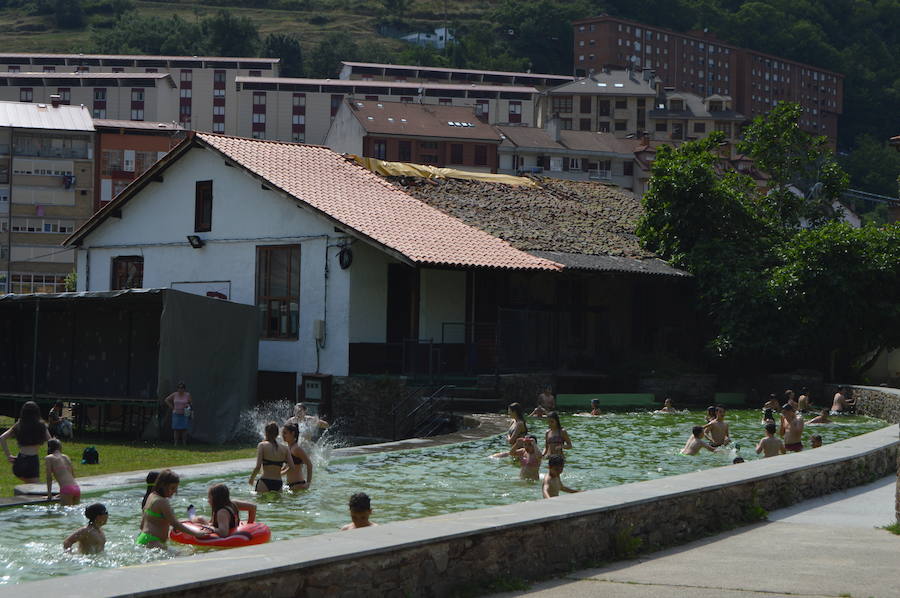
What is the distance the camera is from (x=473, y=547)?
8.55 meters

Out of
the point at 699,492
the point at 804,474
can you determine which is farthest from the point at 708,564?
the point at 804,474

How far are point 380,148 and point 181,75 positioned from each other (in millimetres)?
48765

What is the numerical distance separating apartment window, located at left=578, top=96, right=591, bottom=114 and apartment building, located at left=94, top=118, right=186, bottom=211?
53.6 m

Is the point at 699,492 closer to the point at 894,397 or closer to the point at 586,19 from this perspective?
the point at 894,397

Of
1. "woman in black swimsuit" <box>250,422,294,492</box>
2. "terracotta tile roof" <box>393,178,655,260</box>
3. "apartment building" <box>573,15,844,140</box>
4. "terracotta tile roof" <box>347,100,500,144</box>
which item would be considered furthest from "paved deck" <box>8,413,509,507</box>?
"apartment building" <box>573,15,844,140</box>

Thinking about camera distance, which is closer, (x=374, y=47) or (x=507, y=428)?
(x=507, y=428)

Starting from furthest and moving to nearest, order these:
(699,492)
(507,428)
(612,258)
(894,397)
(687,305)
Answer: (687,305), (612,258), (894,397), (507,428), (699,492)

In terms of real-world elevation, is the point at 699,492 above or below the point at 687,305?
below

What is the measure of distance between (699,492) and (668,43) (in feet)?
525

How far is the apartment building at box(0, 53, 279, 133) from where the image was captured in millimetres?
128375

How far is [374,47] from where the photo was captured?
178 metres

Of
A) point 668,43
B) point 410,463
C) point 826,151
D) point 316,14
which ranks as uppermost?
point 316,14

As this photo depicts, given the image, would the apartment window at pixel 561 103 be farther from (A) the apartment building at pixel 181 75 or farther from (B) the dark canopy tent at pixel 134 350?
(B) the dark canopy tent at pixel 134 350

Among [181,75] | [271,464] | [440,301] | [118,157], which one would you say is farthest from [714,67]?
[271,464]
